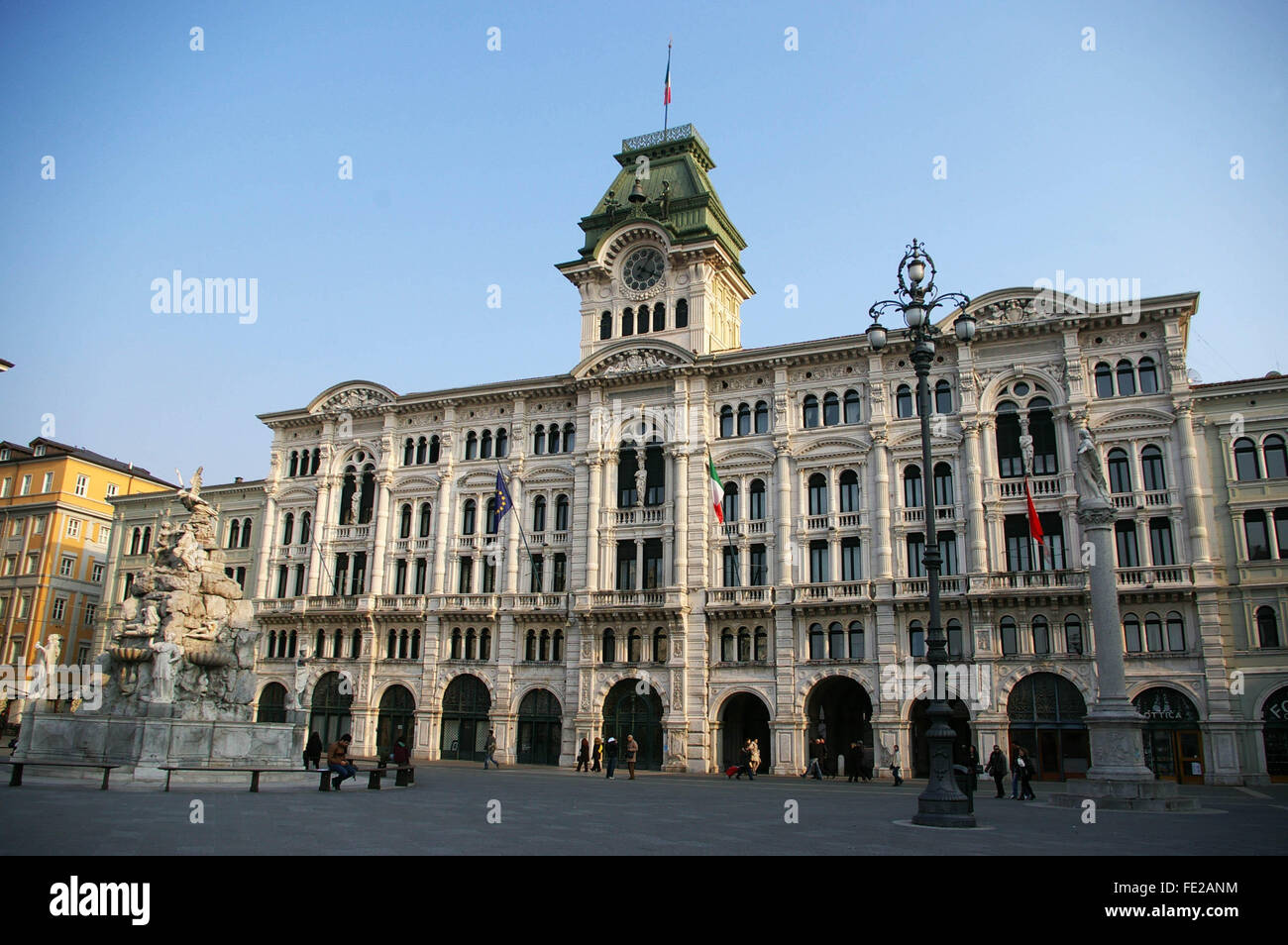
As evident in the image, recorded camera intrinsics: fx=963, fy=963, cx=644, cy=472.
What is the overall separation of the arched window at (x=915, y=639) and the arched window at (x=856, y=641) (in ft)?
6.93

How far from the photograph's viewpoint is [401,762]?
28.0 metres

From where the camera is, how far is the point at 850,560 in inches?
1763

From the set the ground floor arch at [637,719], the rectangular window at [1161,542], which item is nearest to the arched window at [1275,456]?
the rectangular window at [1161,542]

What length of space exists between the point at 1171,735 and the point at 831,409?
19.8 meters

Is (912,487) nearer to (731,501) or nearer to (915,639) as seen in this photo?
(915,639)

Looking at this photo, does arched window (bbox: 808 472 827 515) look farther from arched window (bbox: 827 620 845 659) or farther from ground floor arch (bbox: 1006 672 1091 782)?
ground floor arch (bbox: 1006 672 1091 782)

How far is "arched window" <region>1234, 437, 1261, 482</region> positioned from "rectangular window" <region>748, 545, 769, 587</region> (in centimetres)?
2008

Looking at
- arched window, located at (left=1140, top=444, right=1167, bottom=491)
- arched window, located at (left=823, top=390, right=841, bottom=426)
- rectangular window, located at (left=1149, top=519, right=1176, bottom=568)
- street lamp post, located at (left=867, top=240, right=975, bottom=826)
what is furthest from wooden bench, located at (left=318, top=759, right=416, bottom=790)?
arched window, located at (left=1140, top=444, right=1167, bottom=491)

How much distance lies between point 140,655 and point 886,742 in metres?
29.2

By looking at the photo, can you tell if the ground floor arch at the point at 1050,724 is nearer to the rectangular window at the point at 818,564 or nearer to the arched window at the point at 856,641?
the arched window at the point at 856,641

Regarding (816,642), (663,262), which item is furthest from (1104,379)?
(663,262)

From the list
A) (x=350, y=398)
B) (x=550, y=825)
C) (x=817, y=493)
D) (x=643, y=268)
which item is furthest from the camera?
(x=350, y=398)
